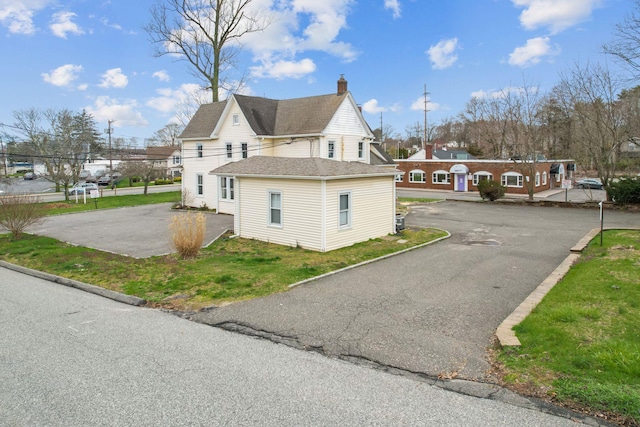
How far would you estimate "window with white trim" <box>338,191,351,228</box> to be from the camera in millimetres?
16766

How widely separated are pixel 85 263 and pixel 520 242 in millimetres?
16281

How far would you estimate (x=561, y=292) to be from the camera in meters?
9.47

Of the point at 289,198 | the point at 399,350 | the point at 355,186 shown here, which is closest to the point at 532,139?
the point at 355,186

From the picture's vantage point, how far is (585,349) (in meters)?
6.25

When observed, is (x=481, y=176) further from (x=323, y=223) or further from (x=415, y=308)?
(x=415, y=308)

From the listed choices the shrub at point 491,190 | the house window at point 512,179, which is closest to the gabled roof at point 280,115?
the shrub at point 491,190

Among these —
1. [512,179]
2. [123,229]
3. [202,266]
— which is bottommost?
[202,266]

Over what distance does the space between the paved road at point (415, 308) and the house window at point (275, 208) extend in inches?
210

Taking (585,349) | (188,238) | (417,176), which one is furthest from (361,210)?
(417,176)

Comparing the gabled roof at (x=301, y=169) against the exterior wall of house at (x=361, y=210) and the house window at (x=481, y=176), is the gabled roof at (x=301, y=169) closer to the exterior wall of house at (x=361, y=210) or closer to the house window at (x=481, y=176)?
the exterior wall of house at (x=361, y=210)

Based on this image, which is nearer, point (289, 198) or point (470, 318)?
point (470, 318)

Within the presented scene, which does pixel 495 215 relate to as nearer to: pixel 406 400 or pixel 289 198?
pixel 289 198

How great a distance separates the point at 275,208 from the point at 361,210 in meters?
3.56

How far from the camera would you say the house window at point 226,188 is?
27.4 meters
